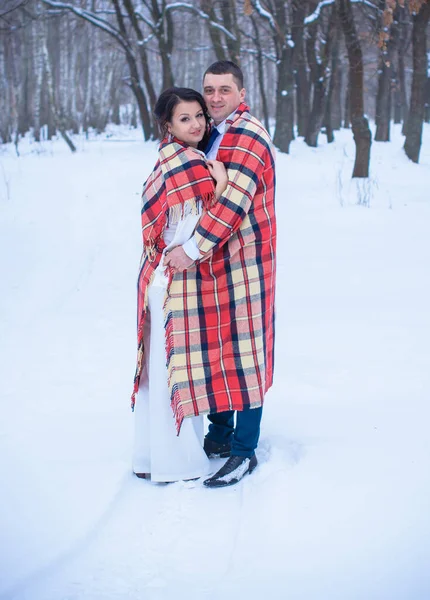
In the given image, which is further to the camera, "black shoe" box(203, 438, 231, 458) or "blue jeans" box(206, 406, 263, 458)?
"black shoe" box(203, 438, 231, 458)

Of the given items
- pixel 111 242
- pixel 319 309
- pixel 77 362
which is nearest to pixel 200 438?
pixel 77 362

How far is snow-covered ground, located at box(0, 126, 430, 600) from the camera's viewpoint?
221 cm

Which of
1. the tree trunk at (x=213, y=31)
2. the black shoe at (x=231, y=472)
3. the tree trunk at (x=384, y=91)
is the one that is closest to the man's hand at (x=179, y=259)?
the black shoe at (x=231, y=472)

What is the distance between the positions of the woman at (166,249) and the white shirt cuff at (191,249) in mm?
88

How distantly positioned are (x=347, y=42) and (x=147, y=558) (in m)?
8.47

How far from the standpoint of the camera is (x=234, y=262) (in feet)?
8.47

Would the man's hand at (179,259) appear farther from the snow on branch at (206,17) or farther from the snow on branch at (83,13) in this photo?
the snow on branch at (83,13)

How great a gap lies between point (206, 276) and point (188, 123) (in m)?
0.64

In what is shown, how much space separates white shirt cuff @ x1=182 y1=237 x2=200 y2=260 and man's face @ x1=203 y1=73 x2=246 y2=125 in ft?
1.85

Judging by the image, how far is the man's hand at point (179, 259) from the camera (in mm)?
2469

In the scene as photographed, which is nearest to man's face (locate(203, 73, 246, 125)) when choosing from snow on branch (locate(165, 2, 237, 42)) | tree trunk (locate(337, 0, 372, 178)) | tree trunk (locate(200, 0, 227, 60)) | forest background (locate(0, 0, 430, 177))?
forest background (locate(0, 0, 430, 177))

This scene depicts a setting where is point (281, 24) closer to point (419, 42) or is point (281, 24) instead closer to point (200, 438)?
point (419, 42)

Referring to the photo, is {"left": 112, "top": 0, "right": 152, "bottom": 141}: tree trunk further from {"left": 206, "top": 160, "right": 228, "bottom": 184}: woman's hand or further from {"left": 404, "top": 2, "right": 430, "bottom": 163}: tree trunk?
{"left": 206, "top": 160, "right": 228, "bottom": 184}: woman's hand

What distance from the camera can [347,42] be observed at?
29.3 feet
